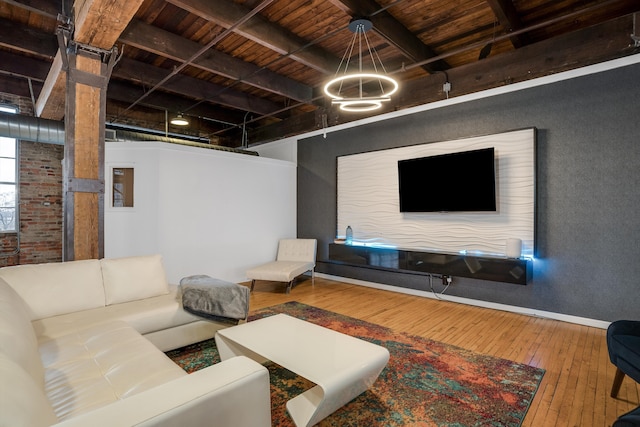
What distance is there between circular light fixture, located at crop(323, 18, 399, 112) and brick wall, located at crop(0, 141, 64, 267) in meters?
5.59

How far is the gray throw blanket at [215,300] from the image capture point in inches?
110

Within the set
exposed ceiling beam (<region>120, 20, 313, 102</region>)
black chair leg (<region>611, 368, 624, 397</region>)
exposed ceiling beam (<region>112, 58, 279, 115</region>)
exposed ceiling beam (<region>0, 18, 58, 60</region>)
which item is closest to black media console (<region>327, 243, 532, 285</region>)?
black chair leg (<region>611, 368, 624, 397</region>)

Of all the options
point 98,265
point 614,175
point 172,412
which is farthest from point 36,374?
point 614,175

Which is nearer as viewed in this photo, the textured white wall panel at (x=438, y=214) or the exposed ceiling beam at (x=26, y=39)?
the exposed ceiling beam at (x=26, y=39)

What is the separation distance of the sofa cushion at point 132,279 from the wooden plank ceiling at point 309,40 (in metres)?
2.15

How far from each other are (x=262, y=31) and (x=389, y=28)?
1432mm

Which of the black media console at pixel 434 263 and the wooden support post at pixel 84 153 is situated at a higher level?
the wooden support post at pixel 84 153

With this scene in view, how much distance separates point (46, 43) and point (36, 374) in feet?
14.0

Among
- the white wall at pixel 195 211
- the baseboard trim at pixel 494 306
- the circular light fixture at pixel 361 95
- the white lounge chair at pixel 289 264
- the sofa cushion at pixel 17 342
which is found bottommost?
the baseboard trim at pixel 494 306

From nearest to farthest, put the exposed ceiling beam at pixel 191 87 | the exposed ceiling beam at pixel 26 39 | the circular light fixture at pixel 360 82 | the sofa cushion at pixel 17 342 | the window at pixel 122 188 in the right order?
the sofa cushion at pixel 17 342 < the circular light fixture at pixel 360 82 < the exposed ceiling beam at pixel 26 39 < the exposed ceiling beam at pixel 191 87 < the window at pixel 122 188

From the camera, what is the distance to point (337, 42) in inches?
161

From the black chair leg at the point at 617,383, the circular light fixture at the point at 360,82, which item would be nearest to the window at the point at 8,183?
the circular light fixture at the point at 360,82

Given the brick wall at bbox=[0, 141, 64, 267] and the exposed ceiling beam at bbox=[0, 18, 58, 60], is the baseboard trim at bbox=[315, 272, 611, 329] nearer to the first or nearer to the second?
the exposed ceiling beam at bbox=[0, 18, 58, 60]

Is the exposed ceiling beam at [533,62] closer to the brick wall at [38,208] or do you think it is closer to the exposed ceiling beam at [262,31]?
the exposed ceiling beam at [262,31]
